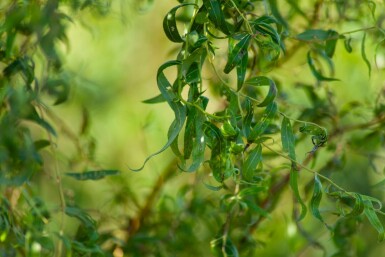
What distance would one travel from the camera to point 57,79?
118 centimetres

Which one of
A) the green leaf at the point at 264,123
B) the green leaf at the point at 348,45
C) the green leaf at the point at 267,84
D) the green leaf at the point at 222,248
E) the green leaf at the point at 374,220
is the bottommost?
the green leaf at the point at 222,248

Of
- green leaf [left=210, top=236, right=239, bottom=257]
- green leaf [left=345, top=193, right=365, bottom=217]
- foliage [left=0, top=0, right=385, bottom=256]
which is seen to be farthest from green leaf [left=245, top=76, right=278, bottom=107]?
green leaf [left=210, top=236, right=239, bottom=257]

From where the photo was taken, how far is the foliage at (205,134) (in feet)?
2.93

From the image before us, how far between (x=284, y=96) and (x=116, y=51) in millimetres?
711

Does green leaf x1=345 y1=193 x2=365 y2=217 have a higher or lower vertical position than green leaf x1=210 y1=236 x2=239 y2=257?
higher

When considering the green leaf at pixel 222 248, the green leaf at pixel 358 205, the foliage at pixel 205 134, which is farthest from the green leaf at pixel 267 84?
the green leaf at pixel 222 248

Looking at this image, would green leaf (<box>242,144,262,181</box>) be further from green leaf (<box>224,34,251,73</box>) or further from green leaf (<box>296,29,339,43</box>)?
green leaf (<box>296,29,339,43</box>)

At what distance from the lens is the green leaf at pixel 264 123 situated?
0.90 metres

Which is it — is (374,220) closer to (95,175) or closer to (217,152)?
(217,152)

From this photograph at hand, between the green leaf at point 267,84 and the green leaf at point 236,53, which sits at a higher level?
the green leaf at point 236,53

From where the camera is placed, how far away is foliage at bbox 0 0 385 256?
893 mm

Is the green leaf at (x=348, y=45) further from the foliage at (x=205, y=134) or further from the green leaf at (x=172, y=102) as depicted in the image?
the green leaf at (x=172, y=102)

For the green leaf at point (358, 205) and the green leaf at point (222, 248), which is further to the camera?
the green leaf at point (222, 248)

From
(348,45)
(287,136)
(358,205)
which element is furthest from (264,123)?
(348,45)
